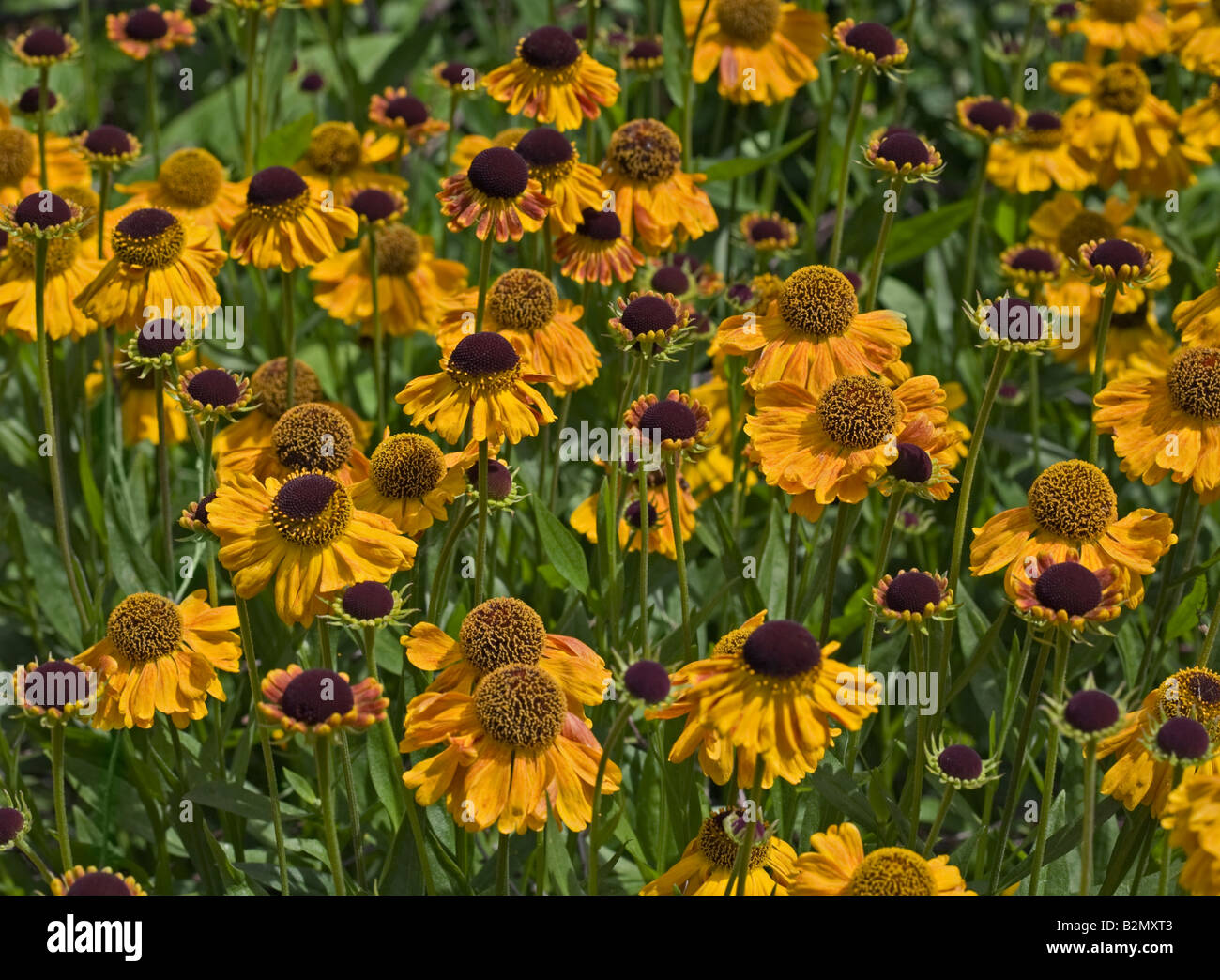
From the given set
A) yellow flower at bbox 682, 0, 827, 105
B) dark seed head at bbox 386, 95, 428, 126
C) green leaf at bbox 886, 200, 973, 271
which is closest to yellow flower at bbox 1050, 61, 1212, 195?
green leaf at bbox 886, 200, 973, 271

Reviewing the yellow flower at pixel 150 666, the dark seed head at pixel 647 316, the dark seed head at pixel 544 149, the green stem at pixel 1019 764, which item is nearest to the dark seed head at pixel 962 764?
the green stem at pixel 1019 764

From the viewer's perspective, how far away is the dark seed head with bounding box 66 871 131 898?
148cm

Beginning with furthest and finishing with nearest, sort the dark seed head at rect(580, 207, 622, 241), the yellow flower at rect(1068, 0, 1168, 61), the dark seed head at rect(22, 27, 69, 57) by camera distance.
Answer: the yellow flower at rect(1068, 0, 1168, 61)
the dark seed head at rect(22, 27, 69, 57)
the dark seed head at rect(580, 207, 622, 241)

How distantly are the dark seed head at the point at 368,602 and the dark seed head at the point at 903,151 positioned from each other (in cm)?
106

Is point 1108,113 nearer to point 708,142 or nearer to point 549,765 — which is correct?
point 708,142

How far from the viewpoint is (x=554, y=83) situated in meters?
2.60

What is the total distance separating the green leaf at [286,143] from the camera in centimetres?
326

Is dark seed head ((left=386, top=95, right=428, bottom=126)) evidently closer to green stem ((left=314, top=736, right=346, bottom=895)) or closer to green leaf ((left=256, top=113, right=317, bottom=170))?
green leaf ((left=256, top=113, right=317, bottom=170))

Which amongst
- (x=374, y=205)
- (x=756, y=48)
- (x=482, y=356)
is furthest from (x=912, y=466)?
(x=756, y=48)

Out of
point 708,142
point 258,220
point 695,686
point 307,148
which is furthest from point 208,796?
point 708,142

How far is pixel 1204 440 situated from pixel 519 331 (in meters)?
1.05

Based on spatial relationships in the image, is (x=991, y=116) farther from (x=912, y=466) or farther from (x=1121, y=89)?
(x=912, y=466)

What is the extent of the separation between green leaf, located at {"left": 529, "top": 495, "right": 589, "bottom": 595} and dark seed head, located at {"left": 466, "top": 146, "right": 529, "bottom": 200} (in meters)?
0.45

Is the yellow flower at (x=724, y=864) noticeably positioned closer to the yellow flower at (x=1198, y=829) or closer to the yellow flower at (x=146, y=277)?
the yellow flower at (x=1198, y=829)
